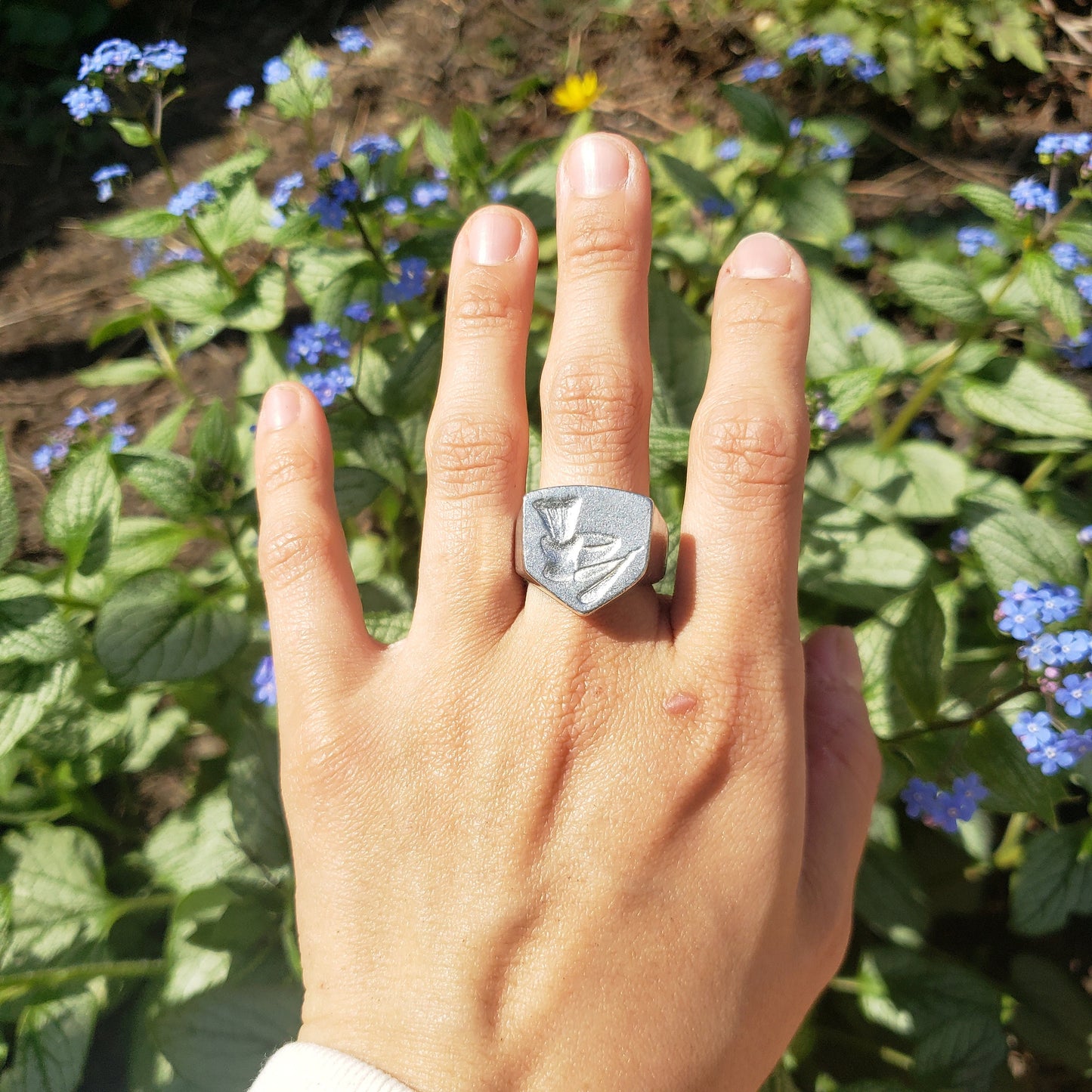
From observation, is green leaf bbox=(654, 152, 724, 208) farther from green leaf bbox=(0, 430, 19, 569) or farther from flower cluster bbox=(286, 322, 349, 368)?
green leaf bbox=(0, 430, 19, 569)

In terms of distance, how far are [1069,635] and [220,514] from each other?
231 cm

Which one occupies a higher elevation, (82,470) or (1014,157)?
(82,470)

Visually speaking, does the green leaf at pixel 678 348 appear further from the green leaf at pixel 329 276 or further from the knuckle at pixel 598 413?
the knuckle at pixel 598 413

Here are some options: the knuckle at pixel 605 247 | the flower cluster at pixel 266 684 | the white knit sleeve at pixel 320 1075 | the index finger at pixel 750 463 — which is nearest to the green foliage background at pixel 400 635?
the flower cluster at pixel 266 684

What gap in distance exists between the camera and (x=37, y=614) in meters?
2.32

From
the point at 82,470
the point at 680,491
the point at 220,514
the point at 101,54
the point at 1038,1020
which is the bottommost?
the point at 1038,1020

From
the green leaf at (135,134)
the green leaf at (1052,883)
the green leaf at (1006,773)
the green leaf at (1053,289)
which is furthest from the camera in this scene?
the green leaf at (135,134)

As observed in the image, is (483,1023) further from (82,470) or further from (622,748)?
(82,470)

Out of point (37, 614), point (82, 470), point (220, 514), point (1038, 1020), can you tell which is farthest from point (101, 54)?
point (1038, 1020)

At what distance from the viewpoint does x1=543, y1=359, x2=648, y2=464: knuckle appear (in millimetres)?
1843

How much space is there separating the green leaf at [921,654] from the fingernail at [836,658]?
15cm

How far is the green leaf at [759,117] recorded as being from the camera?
3.13 meters

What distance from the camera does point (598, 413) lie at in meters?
1.85

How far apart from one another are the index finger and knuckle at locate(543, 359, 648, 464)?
0.49 ft
